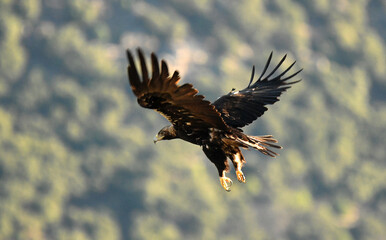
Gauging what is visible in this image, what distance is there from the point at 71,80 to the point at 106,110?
592 centimetres

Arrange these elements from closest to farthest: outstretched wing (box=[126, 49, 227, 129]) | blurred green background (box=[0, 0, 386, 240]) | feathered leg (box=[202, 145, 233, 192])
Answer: outstretched wing (box=[126, 49, 227, 129]) < feathered leg (box=[202, 145, 233, 192]) < blurred green background (box=[0, 0, 386, 240])

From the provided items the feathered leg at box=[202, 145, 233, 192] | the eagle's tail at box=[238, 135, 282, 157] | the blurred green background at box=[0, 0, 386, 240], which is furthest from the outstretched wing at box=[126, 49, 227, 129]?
the blurred green background at box=[0, 0, 386, 240]

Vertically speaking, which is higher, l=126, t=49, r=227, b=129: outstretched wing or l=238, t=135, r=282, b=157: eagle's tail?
l=238, t=135, r=282, b=157: eagle's tail

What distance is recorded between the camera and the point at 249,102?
11125mm

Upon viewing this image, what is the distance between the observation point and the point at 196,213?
81.6 m

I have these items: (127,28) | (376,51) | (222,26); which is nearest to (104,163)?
(127,28)

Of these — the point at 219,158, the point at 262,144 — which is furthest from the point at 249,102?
the point at 219,158

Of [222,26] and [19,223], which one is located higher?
[222,26]

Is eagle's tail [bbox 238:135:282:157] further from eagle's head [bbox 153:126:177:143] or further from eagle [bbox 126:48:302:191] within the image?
eagle's head [bbox 153:126:177:143]

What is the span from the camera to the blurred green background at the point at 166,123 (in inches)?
3211

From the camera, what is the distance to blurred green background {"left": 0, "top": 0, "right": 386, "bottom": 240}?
3211 inches

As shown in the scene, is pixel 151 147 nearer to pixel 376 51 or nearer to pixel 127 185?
pixel 127 185

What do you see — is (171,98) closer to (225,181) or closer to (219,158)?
(219,158)

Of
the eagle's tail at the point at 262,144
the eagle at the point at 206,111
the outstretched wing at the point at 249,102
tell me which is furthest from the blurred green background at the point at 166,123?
the eagle's tail at the point at 262,144
